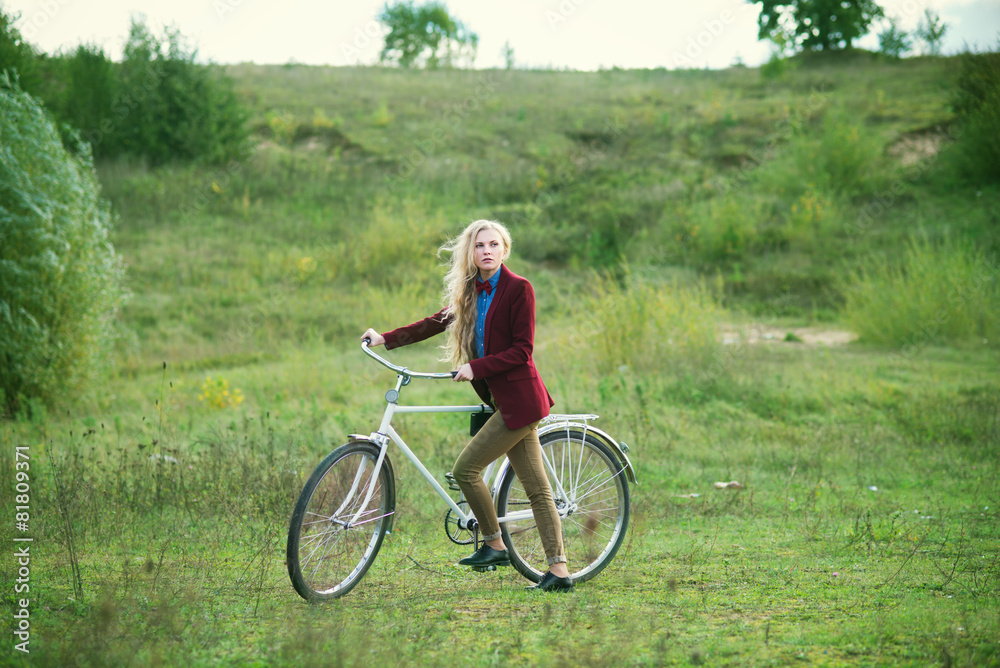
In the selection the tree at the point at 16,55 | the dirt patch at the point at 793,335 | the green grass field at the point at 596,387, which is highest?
the tree at the point at 16,55

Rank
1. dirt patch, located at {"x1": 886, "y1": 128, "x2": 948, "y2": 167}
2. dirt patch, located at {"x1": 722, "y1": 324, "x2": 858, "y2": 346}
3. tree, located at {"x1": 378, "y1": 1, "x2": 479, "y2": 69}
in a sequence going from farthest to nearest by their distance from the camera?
tree, located at {"x1": 378, "y1": 1, "x2": 479, "y2": 69}
dirt patch, located at {"x1": 886, "y1": 128, "x2": 948, "y2": 167}
dirt patch, located at {"x1": 722, "y1": 324, "x2": 858, "y2": 346}

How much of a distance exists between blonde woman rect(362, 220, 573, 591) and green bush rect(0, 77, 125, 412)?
Answer: 858 centimetres

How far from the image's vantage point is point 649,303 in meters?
12.7

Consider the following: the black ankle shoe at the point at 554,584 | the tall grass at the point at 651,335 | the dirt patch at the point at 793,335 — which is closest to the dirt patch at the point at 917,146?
the dirt patch at the point at 793,335

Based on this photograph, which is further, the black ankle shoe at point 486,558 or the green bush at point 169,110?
the green bush at point 169,110

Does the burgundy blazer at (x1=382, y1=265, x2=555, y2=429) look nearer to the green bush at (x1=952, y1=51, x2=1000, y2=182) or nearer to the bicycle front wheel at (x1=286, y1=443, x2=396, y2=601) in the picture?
the bicycle front wheel at (x1=286, y1=443, x2=396, y2=601)

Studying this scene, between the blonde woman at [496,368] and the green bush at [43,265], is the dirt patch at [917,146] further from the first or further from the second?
the blonde woman at [496,368]

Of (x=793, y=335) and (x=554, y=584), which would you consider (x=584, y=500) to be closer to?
(x=554, y=584)

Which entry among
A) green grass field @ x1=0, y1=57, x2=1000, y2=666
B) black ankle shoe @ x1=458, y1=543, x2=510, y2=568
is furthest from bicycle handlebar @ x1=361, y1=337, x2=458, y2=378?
green grass field @ x1=0, y1=57, x2=1000, y2=666

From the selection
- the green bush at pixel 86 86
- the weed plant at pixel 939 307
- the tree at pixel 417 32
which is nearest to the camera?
the weed plant at pixel 939 307

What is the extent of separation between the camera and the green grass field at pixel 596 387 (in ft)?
A: 12.2

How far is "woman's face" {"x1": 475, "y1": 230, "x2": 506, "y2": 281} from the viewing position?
407 cm

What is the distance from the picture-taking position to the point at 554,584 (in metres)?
4.23

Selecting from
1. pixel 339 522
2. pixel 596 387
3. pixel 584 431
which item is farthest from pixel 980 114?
pixel 339 522
